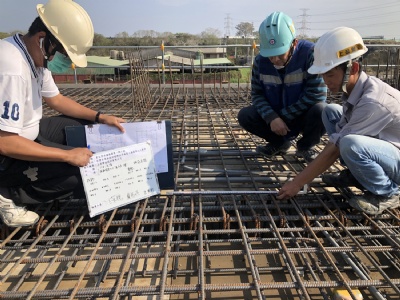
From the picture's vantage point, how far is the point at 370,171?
1885 mm

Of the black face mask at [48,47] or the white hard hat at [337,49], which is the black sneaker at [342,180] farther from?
the black face mask at [48,47]

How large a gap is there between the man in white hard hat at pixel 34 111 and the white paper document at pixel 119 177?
10cm

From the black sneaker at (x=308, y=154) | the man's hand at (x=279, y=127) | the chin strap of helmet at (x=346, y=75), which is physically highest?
the chin strap of helmet at (x=346, y=75)

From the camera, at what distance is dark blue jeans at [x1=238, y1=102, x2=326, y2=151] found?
274 centimetres

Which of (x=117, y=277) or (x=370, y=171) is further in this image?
(x=370, y=171)

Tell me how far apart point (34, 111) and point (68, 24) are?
1.86ft

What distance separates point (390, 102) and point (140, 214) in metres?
1.60

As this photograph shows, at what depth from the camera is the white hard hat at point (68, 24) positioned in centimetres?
180

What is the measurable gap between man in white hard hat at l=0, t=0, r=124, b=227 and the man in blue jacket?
1391mm

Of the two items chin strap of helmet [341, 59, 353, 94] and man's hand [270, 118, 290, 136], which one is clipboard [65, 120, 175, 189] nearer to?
man's hand [270, 118, 290, 136]

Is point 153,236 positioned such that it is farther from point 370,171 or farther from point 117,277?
point 370,171

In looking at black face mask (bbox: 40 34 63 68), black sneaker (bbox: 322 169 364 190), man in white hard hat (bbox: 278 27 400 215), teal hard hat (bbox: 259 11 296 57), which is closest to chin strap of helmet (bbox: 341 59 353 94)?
man in white hard hat (bbox: 278 27 400 215)

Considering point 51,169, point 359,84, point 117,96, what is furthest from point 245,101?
point 51,169

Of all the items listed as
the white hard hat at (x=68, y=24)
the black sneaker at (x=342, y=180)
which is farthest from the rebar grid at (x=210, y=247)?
the white hard hat at (x=68, y=24)
